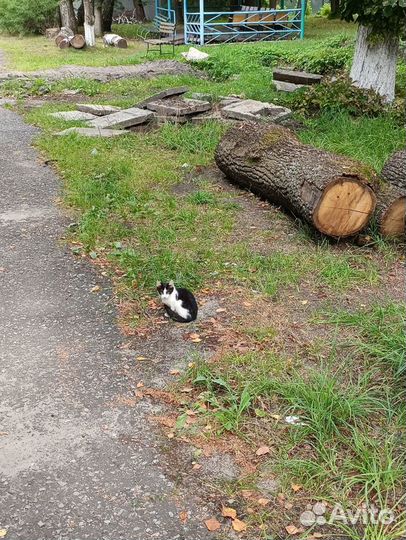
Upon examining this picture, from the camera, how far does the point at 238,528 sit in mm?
2662

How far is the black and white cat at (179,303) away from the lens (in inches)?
169

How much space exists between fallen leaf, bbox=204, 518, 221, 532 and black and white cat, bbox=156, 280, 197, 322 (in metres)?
1.75

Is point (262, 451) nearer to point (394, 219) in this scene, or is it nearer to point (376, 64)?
point (394, 219)

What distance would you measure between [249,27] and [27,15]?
880 cm

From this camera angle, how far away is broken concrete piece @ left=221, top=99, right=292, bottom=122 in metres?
9.58

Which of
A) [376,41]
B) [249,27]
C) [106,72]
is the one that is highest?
[376,41]

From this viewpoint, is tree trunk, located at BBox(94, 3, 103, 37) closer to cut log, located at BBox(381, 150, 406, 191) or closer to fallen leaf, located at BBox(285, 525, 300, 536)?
cut log, located at BBox(381, 150, 406, 191)

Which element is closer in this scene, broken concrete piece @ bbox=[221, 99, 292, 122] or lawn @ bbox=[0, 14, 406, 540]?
lawn @ bbox=[0, 14, 406, 540]

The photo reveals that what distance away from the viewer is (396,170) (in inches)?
239

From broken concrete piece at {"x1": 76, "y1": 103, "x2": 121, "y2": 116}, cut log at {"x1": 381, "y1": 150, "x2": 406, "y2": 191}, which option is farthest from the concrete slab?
cut log at {"x1": 381, "y1": 150, "x2": 406, "y2": 191}

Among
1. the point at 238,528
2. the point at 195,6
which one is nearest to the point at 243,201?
the point at 238,528

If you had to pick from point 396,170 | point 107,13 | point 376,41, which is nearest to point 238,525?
point 396,170

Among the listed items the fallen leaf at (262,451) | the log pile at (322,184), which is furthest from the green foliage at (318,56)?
the fallen leaf at (262,451)

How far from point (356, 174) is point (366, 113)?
15.4 ft
